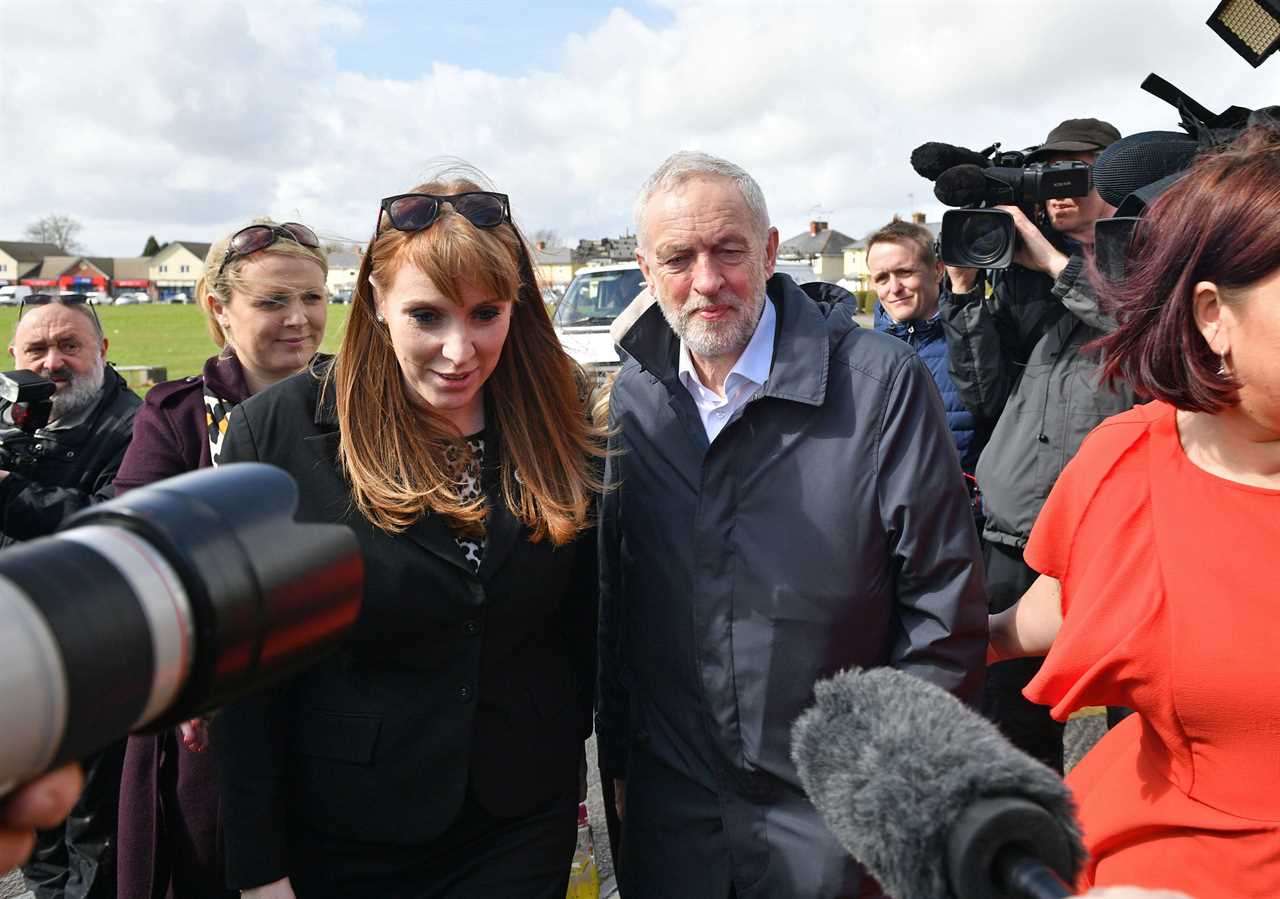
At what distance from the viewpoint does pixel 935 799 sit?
3.55 feet

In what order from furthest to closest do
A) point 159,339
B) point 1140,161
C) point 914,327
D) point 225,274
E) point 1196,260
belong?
point 159,339 → point 914,327 → point 225,274 → point 1140,161 → point 1196,260

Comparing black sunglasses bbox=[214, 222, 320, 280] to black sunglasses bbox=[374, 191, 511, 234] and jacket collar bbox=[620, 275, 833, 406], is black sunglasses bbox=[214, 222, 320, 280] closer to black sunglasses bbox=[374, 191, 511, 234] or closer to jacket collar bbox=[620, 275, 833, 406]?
black sunglasses bbox=[374, 191, 511, 234]

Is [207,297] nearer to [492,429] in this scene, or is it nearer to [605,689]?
[492,429]

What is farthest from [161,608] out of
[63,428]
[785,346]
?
[63,428]

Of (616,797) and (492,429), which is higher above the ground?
(492,429)

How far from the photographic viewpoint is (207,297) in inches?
132

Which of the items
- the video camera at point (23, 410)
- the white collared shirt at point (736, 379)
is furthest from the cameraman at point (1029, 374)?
the video camera at point (23, 410)

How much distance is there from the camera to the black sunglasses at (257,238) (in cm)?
330

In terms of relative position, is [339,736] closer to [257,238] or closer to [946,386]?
[257,238]

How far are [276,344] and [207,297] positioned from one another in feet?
1.17

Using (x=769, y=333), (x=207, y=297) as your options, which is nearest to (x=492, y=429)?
(x=769, y=333)

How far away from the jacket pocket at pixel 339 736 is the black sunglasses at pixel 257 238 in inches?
68.3

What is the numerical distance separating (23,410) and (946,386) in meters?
3.76

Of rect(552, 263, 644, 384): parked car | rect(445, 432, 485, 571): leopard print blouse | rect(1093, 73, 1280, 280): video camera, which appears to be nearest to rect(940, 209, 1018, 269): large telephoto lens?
rect(1093, 73, 1280, 280): video camera
